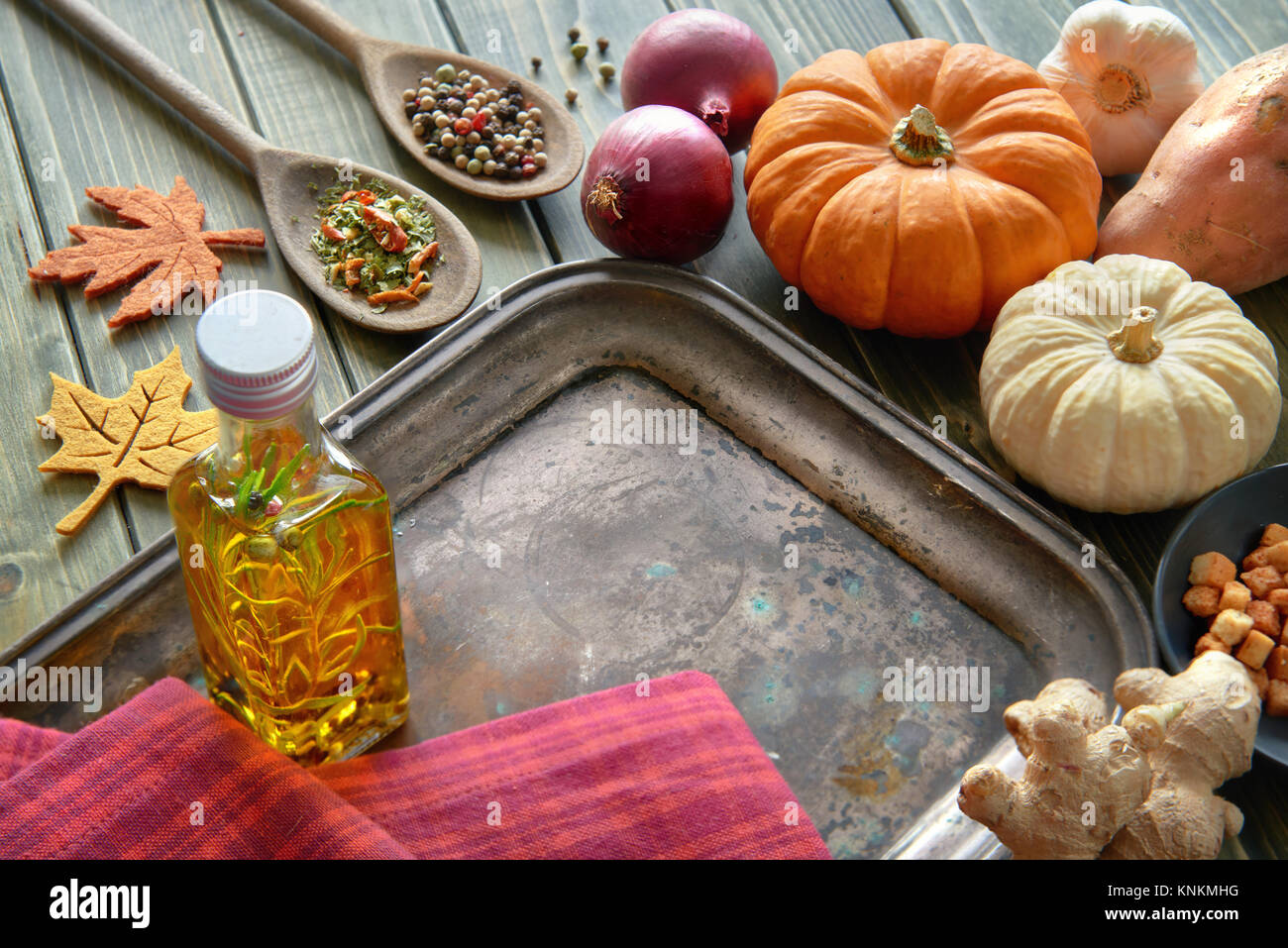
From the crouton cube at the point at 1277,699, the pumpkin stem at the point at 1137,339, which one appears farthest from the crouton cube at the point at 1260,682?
the pumpkin stem at the point at 1137,339

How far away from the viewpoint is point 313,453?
76 centimetres

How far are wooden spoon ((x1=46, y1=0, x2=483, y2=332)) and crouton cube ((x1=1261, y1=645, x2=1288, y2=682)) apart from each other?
2.55 feet

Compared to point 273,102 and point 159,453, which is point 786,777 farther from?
point 273,102

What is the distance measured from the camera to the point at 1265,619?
0.91m

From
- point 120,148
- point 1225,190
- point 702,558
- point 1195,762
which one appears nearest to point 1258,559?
point 1195,762

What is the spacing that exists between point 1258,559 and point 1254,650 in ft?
0.31

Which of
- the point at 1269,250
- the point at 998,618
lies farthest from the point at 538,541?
the point at 1269,250

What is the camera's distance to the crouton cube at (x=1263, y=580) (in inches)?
36.5

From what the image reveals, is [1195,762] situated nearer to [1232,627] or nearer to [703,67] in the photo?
[1232,627]

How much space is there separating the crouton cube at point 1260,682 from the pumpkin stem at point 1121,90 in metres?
0.62

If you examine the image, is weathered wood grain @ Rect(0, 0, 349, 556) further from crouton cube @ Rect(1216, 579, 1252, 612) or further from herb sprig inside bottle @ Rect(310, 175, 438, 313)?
crouton cube @ Rect(1216, 579, 1252, 612)

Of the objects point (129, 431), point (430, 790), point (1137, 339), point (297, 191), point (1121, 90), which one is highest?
point (1121, 90)

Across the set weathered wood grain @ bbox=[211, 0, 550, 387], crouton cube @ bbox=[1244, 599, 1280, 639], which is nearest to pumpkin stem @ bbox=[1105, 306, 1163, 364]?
crouton cube @ bbox=[1244, 599, 1280, 639]

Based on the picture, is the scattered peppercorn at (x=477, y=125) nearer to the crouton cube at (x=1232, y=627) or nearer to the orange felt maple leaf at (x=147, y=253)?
the orange felt maple leaf at (x=147, y=253)
